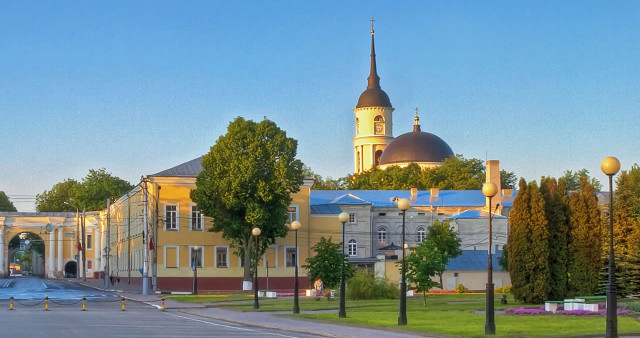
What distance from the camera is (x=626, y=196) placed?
44.0 metres

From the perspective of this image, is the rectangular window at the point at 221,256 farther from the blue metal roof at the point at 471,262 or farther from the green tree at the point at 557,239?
the green tree at the point at 557,239

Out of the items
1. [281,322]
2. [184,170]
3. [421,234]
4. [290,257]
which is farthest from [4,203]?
[281,322]

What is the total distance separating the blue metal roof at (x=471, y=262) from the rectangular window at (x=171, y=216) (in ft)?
72.5

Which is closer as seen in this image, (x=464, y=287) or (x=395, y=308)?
(x=395, y=308)

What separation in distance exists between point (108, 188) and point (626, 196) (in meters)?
106

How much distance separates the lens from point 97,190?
13825 centimetres

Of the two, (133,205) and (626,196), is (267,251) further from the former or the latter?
(626,196)

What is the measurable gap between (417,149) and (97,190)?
156 ft

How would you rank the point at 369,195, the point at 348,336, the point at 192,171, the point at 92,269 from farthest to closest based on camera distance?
the point at 92,269 → the point at 369,195 → the point at 192,171 → the point at 348,336

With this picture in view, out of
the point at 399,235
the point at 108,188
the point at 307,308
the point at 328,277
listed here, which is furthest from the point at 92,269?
the point at 307,308

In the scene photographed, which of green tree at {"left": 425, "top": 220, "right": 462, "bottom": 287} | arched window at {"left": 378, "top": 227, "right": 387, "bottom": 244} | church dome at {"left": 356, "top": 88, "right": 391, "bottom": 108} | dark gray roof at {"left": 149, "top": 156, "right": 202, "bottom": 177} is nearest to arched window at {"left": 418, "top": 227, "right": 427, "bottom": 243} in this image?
arched window at {"left": 378, "top": 227, "right": 387, "bottom": 244}

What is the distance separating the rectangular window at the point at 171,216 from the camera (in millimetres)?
74500

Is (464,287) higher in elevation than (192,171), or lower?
lower

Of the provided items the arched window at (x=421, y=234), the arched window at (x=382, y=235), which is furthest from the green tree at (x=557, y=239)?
the arched window at (x=421, y=234)
